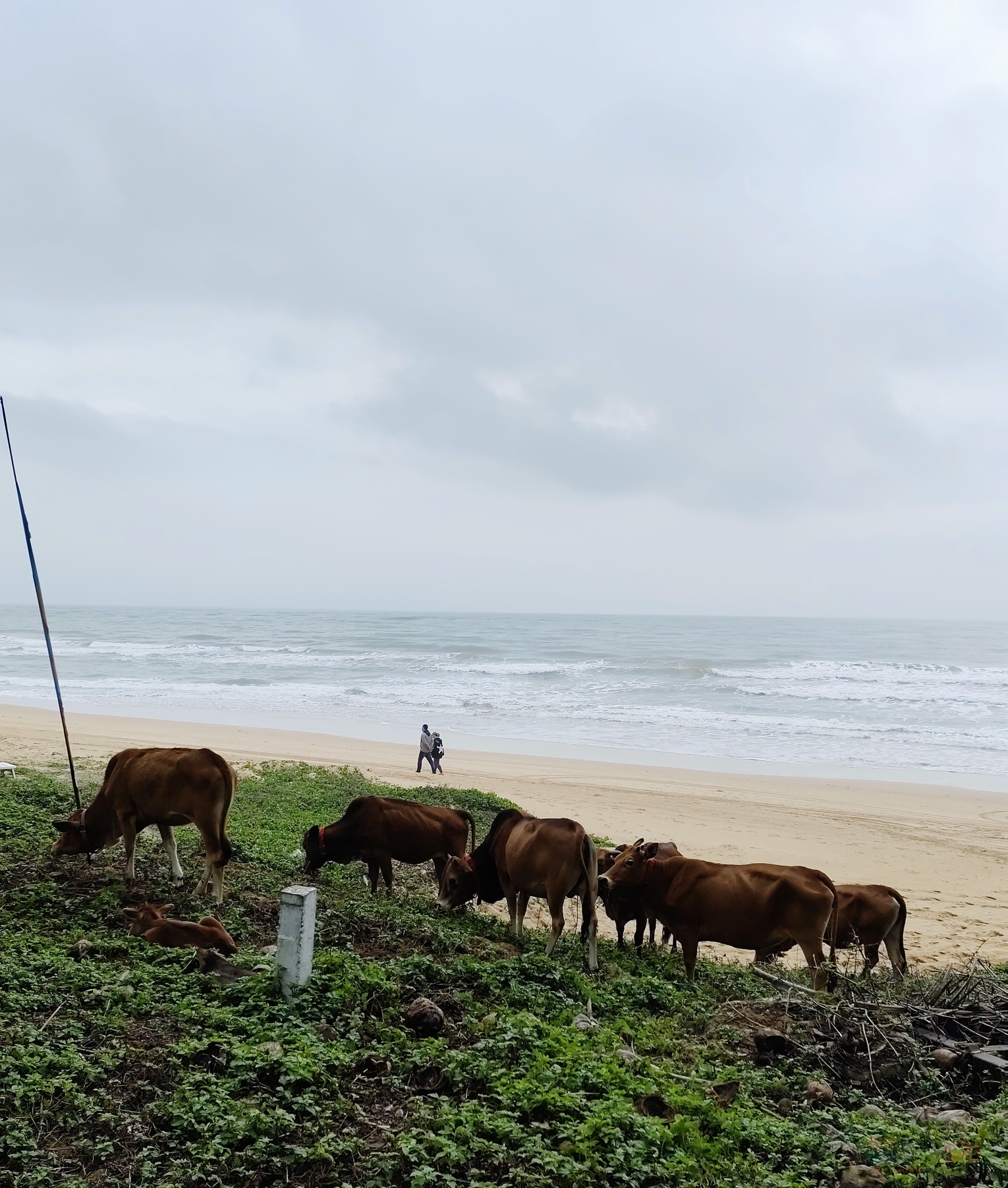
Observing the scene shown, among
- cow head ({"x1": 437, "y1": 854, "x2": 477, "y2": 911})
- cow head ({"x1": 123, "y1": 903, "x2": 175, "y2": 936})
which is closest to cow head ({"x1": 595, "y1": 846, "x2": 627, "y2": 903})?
cow head ({"x1": 437, "y1": 854, "x2": 477, "y2": 911})

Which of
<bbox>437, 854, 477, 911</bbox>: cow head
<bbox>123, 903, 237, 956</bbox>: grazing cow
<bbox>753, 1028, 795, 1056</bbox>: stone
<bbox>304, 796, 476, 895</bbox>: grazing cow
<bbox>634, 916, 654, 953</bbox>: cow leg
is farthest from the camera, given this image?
<bbox>304, 796, 476, 895</bbox>: grazing cow

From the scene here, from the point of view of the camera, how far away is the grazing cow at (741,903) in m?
7.64

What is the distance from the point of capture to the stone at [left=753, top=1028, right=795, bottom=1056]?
228 inches

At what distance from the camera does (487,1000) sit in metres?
6.13

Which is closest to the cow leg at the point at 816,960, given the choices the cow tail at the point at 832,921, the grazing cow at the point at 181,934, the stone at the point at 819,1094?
the cow tail at the point at 832,921

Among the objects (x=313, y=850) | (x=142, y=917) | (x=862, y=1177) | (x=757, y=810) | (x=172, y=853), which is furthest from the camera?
(x=757, y=810)

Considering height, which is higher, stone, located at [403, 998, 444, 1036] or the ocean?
stone, located at [403, 998, 444, 1036]

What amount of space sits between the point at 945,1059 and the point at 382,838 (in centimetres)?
573

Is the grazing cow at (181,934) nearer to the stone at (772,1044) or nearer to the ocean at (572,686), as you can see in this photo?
the stone at (772,1044)

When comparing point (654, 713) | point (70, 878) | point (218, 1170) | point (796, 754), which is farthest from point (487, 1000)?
point (654, 713)

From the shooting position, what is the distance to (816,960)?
25.0 ft

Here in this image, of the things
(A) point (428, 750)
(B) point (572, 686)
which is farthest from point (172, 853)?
(B) point (572, 686)

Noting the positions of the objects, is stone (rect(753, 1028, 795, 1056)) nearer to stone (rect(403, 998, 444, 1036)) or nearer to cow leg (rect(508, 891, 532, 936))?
stone (rect(403, 998, 444, 1036))

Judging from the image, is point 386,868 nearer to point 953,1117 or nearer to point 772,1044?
point 772,1044
